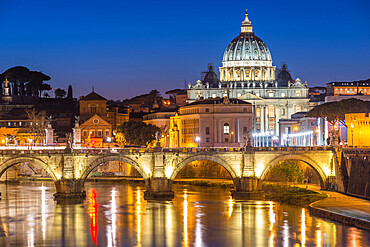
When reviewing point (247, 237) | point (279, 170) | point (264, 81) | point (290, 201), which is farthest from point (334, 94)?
point (247, 237)

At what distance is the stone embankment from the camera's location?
52219 mm

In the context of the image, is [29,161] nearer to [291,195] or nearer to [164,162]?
[164,162]

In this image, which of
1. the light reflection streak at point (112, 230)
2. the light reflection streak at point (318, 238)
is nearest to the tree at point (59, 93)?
the light reflection streak at point (112, 230)

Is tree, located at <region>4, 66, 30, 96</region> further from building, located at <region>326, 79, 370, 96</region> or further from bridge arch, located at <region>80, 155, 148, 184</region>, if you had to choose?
bridge arch, located at <region>80, 155, 148, 184</region>

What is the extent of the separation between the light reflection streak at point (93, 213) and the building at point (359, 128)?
28.0 m

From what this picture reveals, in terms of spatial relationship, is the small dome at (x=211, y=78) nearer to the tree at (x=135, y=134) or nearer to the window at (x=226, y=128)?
the window at (x=226, y=128)

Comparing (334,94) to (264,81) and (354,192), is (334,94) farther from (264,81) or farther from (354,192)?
(354,192)

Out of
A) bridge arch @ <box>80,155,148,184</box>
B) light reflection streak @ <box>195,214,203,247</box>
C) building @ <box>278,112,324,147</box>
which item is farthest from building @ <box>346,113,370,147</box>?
light reflection streak @ <box>195,214,203,247</box>

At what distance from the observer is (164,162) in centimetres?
6962

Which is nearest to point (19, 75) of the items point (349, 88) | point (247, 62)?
point (247, 62)

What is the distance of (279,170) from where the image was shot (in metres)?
77.7

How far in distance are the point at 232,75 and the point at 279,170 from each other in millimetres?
101485

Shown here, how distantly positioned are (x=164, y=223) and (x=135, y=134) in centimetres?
5314

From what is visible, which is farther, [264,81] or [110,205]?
[264,81]
